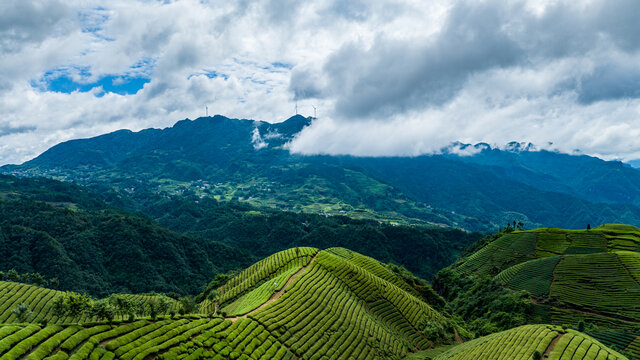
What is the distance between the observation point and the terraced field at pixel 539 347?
48188mm

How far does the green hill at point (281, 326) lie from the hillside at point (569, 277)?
26652 mm

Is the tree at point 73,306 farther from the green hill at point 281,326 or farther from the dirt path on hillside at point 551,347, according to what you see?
the dirt path on hillside at point 551,347

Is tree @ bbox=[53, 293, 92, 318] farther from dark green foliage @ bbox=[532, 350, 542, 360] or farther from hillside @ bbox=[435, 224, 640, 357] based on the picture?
hillside @ bbox=[435, 224, 640, 357]

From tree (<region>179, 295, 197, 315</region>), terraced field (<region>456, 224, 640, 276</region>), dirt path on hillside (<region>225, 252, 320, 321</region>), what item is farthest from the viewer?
terraced field (<region>456, 224, 640, 276</region>)

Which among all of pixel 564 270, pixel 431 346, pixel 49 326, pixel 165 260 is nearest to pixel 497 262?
pixel 564 270

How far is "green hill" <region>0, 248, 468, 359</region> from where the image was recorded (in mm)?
38406

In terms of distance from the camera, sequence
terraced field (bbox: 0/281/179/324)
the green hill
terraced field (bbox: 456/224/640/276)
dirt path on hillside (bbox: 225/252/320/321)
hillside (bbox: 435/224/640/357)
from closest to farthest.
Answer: the green hill < dirt path on hillside (bbox: 225/252/320/321) < terraced field (bbox: 0/281/179/324) < hillside (bbox: 435/224/640/357) < terraced field (bbox: 456/224/640/276)

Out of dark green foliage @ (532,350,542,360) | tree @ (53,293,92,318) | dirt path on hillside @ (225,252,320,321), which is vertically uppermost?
tree @ (53,293,92,318)

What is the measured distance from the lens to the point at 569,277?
329 ft

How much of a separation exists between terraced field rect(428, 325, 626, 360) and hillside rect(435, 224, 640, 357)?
2216 centimetres

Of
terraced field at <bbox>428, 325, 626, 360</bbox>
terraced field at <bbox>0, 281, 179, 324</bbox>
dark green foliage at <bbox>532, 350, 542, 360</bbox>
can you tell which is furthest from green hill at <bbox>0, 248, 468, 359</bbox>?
dark green foliage at <bbox>532, 350, 542, 360</bbox>

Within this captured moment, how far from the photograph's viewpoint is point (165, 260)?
199m

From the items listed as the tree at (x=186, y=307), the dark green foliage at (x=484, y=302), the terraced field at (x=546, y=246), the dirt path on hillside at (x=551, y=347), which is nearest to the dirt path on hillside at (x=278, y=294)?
the tree at (x=186, y=307)

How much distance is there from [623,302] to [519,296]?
75.4 ft
